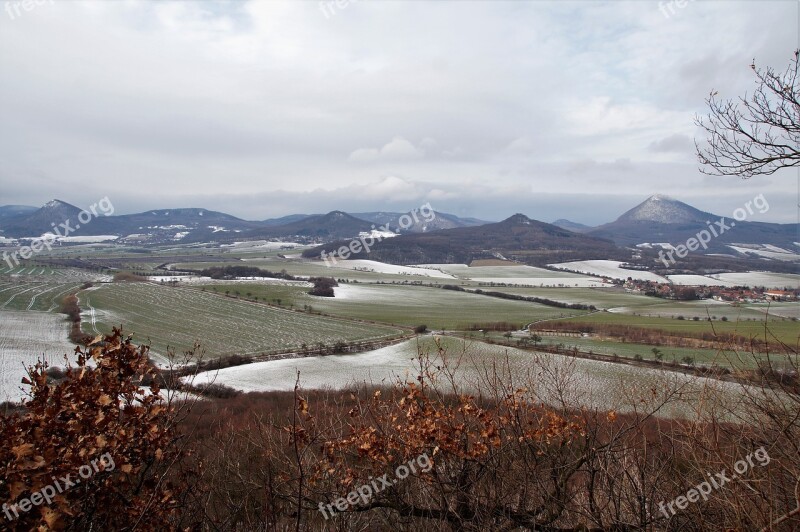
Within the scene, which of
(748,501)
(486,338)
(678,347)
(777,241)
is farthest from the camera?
(777,241)

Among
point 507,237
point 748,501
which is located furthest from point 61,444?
point 507,237

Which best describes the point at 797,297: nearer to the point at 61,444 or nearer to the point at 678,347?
the point at 678,347

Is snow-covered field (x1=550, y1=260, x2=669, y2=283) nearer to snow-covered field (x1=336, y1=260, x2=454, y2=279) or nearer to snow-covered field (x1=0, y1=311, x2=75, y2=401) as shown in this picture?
snow-covered field (x1=336, y1=260, x2=454, y2=279)

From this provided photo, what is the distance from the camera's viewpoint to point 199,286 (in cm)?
6944

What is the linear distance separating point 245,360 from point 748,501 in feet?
115

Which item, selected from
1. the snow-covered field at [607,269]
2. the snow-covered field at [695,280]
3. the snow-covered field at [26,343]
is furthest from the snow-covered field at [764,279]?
the snow-covered field at [26,343]

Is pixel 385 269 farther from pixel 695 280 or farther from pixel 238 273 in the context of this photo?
pixel 695 280

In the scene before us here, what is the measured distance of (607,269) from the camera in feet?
347

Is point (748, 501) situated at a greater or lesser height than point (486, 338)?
greater

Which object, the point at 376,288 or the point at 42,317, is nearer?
the point at 42,317

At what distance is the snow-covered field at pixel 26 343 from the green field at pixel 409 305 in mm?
23535

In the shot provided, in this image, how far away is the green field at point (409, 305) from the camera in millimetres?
50881

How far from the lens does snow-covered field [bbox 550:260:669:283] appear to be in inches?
3495

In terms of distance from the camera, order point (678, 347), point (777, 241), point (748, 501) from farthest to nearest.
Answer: point (777, 241), point (678, 347), point (748, 501)
